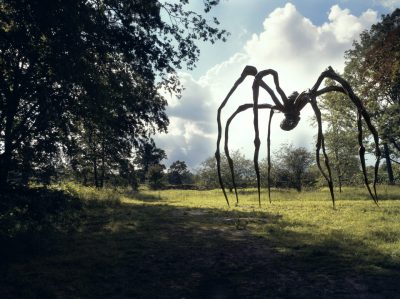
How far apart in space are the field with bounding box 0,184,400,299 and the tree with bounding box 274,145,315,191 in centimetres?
2969

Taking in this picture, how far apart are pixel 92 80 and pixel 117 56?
2.65 m

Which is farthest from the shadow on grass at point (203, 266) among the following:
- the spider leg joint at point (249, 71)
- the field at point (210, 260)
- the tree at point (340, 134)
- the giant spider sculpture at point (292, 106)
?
the tree at point (340, 134)

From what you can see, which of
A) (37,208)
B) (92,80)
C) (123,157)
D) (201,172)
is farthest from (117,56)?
(201,172)

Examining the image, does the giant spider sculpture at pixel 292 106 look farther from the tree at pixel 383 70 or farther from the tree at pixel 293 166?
the tree at pixel 293 166

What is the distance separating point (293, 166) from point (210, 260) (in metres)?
38.5

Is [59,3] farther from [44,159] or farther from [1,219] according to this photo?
[1,219]

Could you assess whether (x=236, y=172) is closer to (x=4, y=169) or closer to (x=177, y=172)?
(x=177, y=172)

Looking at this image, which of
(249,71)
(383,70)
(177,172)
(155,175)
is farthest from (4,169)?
(177,172)

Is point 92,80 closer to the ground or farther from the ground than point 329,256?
farther from the ground

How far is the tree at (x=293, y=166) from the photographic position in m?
46.2

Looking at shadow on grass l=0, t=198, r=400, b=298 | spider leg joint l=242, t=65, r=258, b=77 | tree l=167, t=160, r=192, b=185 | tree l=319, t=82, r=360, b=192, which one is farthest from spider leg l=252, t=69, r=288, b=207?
tree l=167, t=160, r=192, b=185

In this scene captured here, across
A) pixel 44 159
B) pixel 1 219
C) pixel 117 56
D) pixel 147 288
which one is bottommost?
pixel 147 288

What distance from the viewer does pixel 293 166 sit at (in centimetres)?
4769

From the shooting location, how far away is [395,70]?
56.3ft
